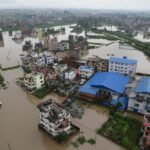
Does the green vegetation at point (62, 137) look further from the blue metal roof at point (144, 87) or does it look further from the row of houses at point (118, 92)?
the blue metal roof at point (144, 87)

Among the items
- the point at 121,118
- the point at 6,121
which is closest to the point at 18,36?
the point at 6,121

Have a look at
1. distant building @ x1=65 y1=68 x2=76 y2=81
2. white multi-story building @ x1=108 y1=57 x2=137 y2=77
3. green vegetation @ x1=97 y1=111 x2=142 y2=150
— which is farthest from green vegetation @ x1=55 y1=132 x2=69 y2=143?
white multi-story building @ x1=108 y1=57 x2=137 y2=77

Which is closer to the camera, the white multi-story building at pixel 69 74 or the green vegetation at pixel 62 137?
the green vegetation at pixel 62 137

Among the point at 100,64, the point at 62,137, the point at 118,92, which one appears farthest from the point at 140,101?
the point at 100,64

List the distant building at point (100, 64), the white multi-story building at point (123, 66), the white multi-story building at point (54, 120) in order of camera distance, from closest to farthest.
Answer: the white multi-story building at point (54, 120) < the white multi-story building at point (123, 66) < the distant building at point (100, 64)

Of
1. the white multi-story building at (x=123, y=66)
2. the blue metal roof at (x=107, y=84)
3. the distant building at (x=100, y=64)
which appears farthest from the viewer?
the distant building at (x=100, y=64)

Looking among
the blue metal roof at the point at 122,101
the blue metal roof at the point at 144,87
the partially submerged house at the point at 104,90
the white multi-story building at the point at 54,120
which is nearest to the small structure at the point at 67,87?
the partially submerged house at the point at 104,90

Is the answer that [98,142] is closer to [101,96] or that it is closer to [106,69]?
[101,96]
